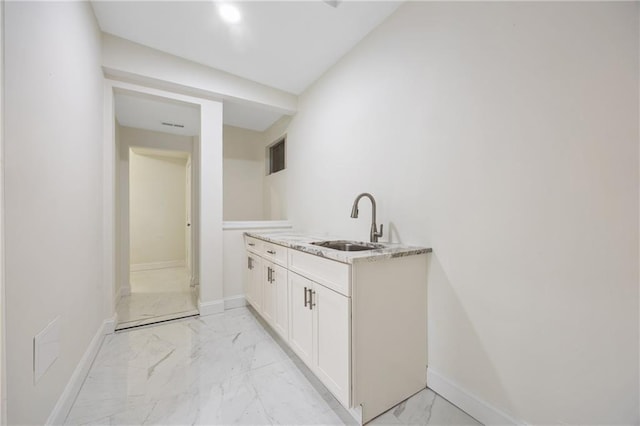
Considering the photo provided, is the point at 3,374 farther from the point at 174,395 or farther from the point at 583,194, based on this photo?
the point at 583,194

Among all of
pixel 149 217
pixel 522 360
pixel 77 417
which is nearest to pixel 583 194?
pixel 522 360

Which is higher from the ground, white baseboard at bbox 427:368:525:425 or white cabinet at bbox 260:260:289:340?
white cabinet at bbox 260:260:289:340

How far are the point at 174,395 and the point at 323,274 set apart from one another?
115cm

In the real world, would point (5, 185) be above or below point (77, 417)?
above

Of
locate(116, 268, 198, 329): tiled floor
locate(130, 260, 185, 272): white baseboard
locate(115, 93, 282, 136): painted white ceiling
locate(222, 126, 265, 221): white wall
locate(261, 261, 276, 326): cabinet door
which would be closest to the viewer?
locate(261, 261, 276, 326): cabinet door

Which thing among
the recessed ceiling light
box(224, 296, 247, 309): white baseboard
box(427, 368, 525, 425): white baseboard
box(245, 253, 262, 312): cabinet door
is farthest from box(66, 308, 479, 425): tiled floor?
the recessed ceiling light

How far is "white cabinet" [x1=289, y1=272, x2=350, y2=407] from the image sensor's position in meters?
1.28

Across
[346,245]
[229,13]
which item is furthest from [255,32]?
[346,245]

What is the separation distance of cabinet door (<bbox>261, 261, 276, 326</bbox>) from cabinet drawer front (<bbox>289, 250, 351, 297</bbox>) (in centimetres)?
43

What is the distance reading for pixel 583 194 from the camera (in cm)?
100

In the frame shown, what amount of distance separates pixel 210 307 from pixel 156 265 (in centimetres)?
312

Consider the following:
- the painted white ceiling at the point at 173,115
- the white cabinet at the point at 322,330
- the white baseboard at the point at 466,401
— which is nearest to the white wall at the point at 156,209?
the painted white ceiling at the point at 173,115

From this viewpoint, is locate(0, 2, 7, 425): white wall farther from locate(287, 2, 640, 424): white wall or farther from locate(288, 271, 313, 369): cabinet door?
locate(287, 2, 640, 424): white wall

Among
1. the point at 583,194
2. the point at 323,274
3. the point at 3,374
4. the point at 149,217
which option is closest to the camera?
the point at 3,374
